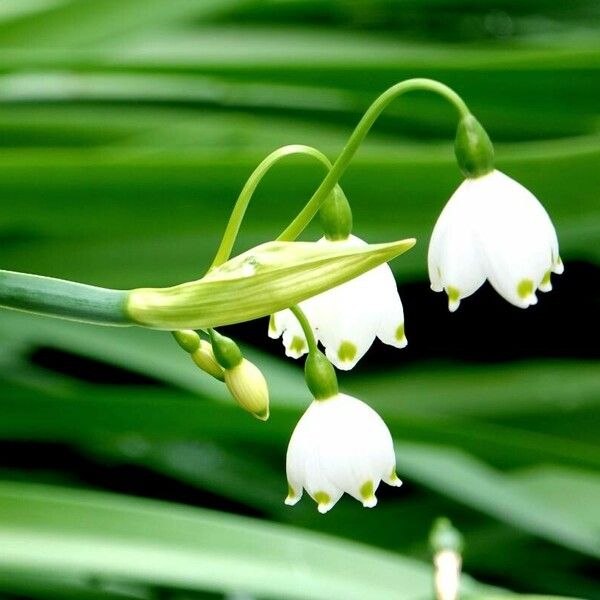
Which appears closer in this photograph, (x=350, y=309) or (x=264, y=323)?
(x=350, y=309)

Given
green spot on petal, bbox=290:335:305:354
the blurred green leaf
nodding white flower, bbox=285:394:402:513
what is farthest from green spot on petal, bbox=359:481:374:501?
the blurred green leaf

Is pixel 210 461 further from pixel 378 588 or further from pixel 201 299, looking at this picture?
pixel 201 299

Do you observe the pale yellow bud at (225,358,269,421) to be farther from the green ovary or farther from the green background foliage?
the green background foliage

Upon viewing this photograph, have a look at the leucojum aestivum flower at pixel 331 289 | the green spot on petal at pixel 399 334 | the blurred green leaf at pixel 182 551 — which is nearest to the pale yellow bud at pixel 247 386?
the leucojum aestivum flower at pixel 331 289

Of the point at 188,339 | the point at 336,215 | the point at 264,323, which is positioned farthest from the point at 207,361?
the point at 264,323

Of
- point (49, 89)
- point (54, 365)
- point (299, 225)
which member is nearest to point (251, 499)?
point (54, 365)

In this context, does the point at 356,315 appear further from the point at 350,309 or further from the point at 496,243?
the point at 496,243
